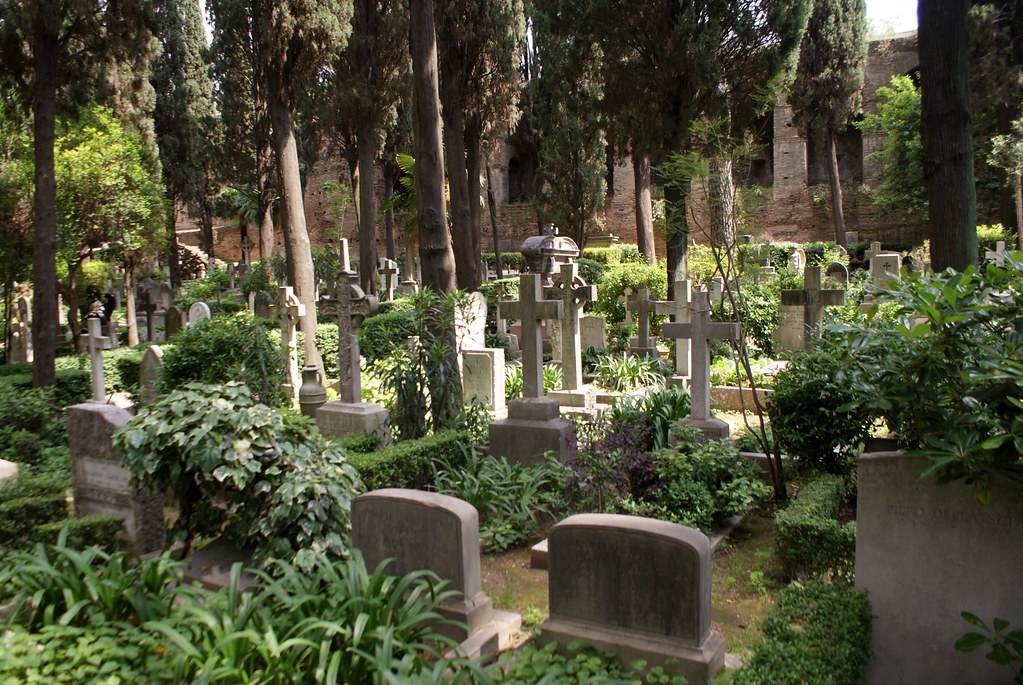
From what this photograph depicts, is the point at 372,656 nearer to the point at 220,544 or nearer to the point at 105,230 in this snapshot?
the point at 220,544

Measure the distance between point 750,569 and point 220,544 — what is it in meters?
3.54

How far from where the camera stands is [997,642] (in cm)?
358

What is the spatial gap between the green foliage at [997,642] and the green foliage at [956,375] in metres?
0.60

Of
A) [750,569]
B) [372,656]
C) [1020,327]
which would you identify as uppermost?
[1020,327]

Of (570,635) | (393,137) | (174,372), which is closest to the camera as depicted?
(570,635)

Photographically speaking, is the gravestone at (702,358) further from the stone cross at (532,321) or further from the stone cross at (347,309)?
the stone cross at (347,309)

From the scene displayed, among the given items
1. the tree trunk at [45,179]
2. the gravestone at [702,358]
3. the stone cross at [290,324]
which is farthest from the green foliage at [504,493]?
the tree trunk at [45,179]

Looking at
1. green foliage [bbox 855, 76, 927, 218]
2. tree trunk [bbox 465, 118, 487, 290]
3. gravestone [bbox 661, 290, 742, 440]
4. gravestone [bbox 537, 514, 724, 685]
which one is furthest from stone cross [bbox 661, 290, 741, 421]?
green foliage [bbox 855, 76, 927, 218]

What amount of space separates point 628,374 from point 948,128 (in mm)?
5597

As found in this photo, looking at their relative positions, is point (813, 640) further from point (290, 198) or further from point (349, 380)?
point (290, 198)

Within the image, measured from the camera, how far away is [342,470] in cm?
488

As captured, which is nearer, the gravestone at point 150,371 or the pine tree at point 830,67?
the gravestone at point 150,371

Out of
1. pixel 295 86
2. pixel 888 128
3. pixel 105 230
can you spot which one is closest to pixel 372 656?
pixel 295 86

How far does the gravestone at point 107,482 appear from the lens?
18.4 ft
